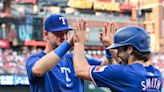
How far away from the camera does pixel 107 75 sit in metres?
3.21

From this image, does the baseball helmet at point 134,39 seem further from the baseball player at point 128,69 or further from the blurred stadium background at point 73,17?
the blurred stadium background at point 73,17

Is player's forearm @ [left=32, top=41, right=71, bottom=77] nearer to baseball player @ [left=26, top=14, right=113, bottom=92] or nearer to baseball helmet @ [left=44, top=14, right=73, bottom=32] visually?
baseball player @ [left=26, top=14, right=113, bottom=92]

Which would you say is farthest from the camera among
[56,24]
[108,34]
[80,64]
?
[56,24]

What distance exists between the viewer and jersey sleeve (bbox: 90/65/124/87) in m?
3.18

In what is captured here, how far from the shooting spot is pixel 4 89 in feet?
45.5

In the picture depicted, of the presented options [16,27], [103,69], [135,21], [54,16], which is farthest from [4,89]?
[135,21]

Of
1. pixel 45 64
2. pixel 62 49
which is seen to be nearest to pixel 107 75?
pixel 62 49

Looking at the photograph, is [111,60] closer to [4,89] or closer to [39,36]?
[4,89]

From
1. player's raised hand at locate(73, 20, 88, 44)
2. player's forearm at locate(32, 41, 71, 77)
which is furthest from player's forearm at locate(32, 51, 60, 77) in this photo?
player's raised hand at locate(73, 20, 88, 44)

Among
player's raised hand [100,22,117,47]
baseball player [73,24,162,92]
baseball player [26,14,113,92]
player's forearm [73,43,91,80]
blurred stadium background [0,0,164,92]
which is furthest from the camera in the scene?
blurred stadium background [0,0,164,92]

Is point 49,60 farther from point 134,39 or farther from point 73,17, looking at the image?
point 73,17

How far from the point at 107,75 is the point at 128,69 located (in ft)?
0.47

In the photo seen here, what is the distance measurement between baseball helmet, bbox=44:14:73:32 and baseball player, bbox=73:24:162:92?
795 mm

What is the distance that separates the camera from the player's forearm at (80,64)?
3.29 meters
